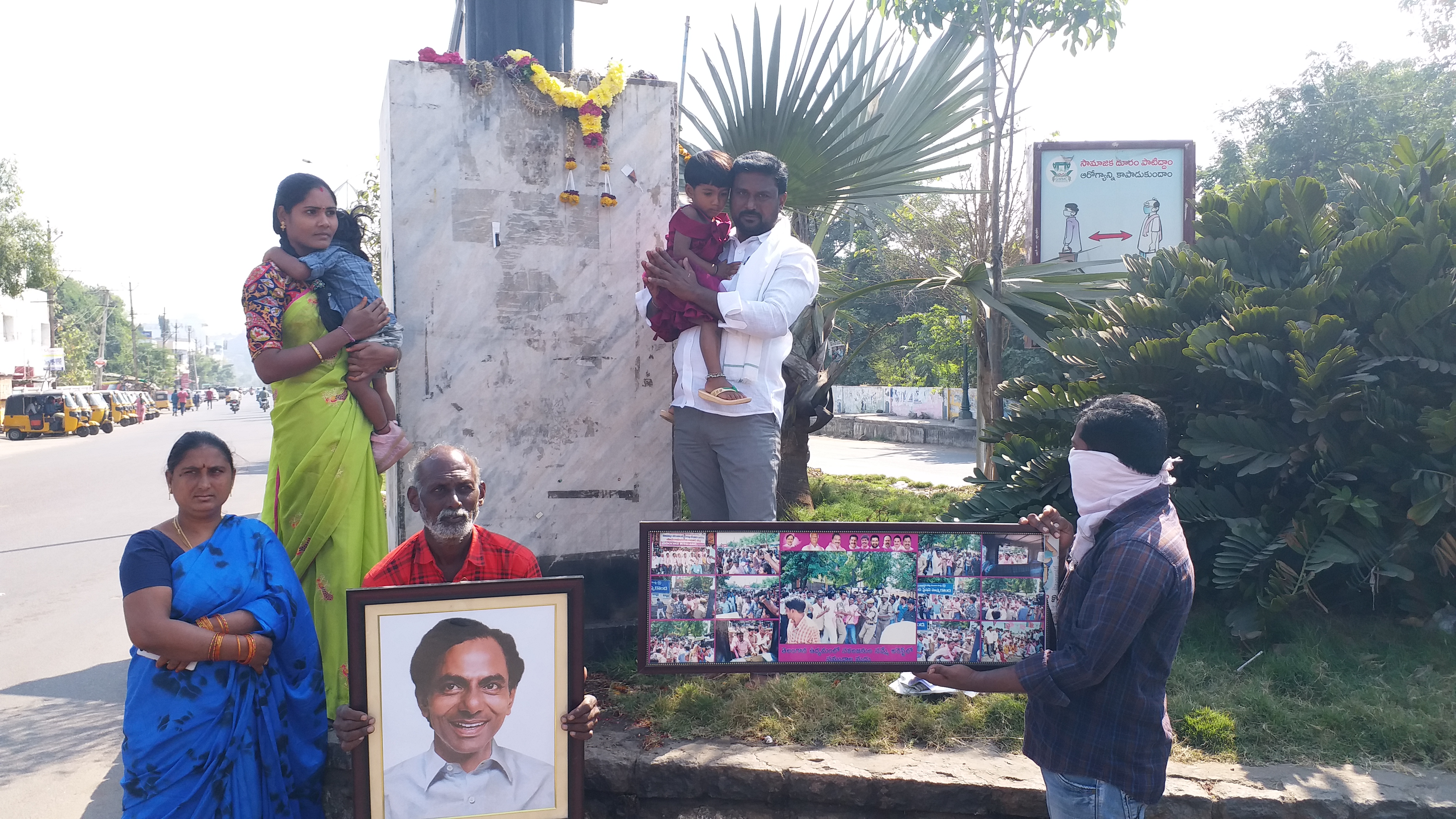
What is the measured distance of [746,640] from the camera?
2.81 metres

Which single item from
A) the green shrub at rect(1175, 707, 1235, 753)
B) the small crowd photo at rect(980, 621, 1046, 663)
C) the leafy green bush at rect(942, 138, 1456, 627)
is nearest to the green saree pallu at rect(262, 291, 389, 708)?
the small crowd photo at rect(980, 621, 1046, 663)

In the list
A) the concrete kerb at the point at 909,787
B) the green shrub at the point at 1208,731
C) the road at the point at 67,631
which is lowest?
the road at the point at 67,631

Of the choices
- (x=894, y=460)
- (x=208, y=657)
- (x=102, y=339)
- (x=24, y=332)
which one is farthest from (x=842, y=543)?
(x=102, y=339)

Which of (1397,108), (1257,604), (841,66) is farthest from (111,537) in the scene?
(1397,108)

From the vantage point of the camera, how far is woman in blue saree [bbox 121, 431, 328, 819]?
2645mm

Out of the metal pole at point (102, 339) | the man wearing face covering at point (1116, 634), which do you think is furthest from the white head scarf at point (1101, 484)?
the metal pole at point (102, 339)

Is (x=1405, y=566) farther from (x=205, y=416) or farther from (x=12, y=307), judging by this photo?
(x=205, y=416)

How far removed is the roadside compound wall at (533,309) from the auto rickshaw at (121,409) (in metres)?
40.6

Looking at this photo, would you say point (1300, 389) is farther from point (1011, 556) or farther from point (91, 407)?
point (91, 407)

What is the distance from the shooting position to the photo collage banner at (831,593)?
2.75 m

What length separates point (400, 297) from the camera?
4320 millimetres

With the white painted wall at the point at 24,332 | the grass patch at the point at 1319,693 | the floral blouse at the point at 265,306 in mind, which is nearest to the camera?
the grass patch at the point at 1319,693

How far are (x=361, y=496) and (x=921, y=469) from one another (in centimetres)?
1260

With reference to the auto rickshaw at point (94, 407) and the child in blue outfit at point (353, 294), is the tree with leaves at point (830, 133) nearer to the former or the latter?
the child in blue outfit at point (353, 294)
